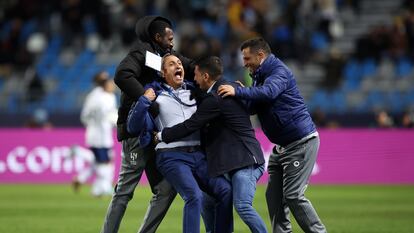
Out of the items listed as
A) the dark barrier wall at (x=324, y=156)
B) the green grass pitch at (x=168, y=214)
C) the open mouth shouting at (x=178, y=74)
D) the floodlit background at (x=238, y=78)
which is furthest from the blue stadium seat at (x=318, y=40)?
the open mouth shouting at (x=178, y=74)

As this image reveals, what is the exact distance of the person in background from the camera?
2144 centimetres

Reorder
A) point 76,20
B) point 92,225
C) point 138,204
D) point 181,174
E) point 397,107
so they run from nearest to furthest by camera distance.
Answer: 1. point 181,174
2. point 92,225
3. point 138,204
4. point 397,107
5. point 76,20

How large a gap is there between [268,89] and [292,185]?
4.02 ft

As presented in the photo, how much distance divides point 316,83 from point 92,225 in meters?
16.0

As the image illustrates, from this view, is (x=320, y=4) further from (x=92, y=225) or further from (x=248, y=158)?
(x=248, y=158)

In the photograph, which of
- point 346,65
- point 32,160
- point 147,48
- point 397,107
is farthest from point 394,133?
point 147,48

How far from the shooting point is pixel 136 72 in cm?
1136

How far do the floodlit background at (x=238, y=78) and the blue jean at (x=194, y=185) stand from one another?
5584 mm

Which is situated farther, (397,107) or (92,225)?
(397,107)

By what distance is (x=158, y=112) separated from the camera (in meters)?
11.3

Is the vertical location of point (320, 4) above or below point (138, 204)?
above

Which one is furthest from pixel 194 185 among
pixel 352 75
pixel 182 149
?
pixel 352 75

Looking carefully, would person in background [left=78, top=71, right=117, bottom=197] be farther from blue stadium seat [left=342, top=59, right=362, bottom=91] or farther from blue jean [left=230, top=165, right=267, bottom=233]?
blue jean [left=230, top=165, right=267, bottom=233]

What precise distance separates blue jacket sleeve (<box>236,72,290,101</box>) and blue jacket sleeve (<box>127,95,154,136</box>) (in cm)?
105
